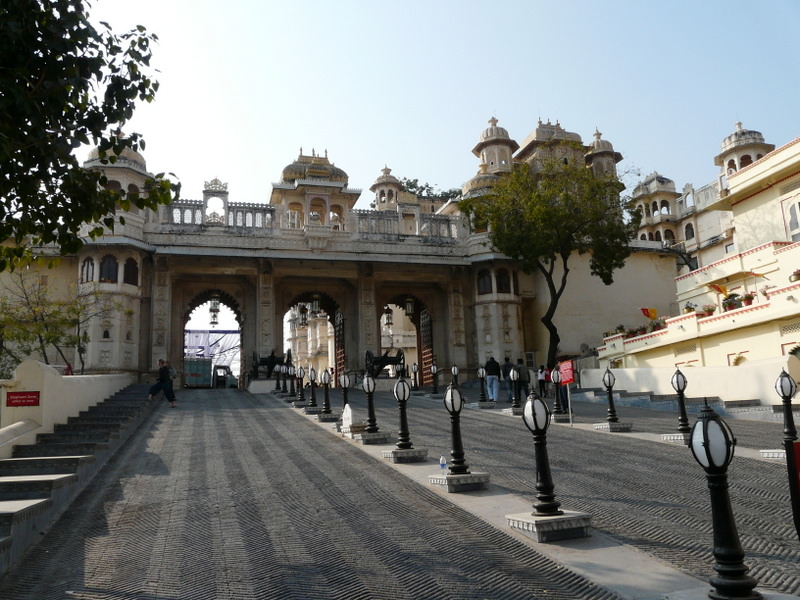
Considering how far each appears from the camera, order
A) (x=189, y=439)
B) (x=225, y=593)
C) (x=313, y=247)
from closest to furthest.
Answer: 1. (x=225, y=593)
2. (x=189, y=439)
3. (x=313, y=247)

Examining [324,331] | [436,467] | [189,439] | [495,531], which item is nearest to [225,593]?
[495,531]

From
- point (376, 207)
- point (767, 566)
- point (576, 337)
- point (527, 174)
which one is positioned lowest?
point (767, 566)

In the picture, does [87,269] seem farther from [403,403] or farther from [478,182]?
[403,403]

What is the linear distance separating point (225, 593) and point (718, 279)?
87.1ft

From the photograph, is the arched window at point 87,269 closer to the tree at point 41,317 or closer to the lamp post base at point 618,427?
the tree at point 41,317

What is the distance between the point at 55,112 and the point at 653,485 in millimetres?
7977

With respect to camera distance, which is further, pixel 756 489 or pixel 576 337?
pixel 576 337

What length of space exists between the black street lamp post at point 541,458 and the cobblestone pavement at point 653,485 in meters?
0.56

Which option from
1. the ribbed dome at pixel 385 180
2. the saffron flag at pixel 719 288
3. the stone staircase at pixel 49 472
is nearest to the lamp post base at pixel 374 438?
the stone staircase at pixel 49 472

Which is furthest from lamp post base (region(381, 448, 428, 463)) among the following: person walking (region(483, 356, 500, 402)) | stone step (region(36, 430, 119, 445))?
person walking (region(483, 356, 500, 402))

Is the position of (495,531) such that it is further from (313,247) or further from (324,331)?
(324,331)

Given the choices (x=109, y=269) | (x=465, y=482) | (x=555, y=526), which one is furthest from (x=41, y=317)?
(x=555, y=526)

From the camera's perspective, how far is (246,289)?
1244 inches

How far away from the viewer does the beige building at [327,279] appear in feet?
91.2
